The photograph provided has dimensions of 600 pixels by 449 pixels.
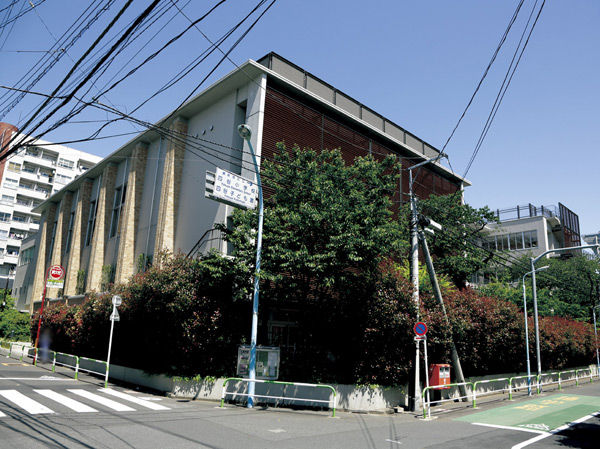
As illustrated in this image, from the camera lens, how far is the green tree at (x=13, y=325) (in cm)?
3888

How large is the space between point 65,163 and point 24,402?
7568 centimetres

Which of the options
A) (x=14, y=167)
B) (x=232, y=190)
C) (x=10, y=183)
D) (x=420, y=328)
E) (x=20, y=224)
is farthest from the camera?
(x=14, y=167)

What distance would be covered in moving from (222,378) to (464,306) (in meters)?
10.8

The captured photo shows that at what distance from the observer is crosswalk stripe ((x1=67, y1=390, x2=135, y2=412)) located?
39.4 ft

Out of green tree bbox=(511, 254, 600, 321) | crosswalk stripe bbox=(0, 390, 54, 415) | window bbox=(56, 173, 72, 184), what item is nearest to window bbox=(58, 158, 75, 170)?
window bbox=(56, 173, 72, 184)

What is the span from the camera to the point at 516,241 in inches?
2103

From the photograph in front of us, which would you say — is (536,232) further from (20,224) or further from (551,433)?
(20,224)

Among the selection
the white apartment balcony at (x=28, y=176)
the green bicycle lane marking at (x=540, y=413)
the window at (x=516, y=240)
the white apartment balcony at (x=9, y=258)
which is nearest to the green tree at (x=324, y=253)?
the green bicycle lane marking at (x=540, y=413)

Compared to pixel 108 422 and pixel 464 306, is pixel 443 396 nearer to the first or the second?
pixel 464 306

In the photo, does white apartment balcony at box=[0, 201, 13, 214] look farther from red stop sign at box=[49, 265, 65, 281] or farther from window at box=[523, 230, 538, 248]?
window at box=[523, 230, 538, 248]

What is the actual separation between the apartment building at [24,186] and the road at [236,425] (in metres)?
60.4

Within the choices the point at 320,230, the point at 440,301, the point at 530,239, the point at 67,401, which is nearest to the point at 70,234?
the point at 67,401

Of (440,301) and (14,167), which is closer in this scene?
(440,301)

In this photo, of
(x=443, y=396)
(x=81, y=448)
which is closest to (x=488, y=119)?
(x=443, y=396)
